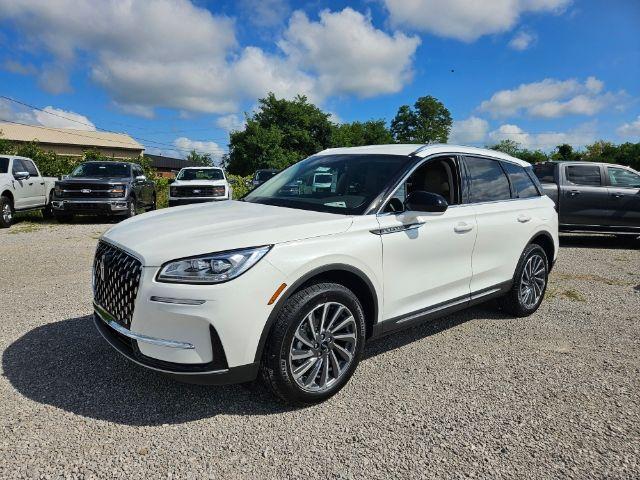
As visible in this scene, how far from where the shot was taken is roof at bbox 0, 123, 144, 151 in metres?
52.0

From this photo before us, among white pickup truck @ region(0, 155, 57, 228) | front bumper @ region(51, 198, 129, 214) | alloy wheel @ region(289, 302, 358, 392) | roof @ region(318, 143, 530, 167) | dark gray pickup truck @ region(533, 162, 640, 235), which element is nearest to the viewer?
alloy wheel @ region(289, 302, 358, 392)

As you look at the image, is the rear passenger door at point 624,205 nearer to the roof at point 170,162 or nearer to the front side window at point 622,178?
the front side window at point 622,178

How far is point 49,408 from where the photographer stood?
2953 millimetres

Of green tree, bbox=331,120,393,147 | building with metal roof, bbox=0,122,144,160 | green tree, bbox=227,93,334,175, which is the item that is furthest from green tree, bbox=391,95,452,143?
building with metal roof, bbox=0,122,144,160

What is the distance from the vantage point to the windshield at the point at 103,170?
1348 cm

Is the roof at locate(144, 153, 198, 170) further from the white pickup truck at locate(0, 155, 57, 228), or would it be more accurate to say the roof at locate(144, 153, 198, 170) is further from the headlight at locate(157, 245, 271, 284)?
the headlight at locate(157, 245, 271, 284)

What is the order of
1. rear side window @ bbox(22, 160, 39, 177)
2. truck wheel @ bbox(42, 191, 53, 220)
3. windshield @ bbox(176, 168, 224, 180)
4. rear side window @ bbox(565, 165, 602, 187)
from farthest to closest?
Answer: 1. windshield @ bbox(176, 168, 224, 180)
2. truck wheel @ bbox(42, 191, 53, 220)
3. rear side window @ bbox(22, 160, 39, 177)
4. rear side window @ bbox(565, 165, 602, 187)

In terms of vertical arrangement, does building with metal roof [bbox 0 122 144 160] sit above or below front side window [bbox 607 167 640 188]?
above

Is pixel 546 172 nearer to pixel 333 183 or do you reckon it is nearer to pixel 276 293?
pixel 333 183

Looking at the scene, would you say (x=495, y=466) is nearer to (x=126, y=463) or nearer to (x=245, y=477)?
(x=245, y=477)

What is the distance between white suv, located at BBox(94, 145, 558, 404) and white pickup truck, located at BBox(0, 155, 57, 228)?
1047cm

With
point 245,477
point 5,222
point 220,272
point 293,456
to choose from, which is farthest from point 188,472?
point 5,222

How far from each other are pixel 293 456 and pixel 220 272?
109cm

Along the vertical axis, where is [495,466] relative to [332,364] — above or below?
below
